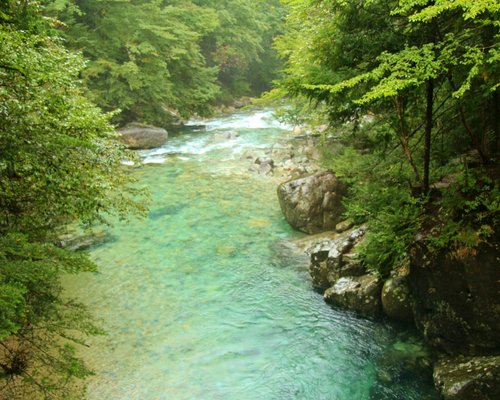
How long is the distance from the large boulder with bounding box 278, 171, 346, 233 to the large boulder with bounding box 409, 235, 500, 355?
185 inches

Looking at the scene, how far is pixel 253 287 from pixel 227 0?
1086 inches

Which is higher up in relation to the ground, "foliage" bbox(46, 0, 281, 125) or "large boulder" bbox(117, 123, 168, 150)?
"foliage" bbox(46, 0, 281, 125)

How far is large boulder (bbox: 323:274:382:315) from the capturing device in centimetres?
768

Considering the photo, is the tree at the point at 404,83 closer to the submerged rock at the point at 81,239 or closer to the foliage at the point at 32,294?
the foliage at the point at 32,294

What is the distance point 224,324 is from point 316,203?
475 cm

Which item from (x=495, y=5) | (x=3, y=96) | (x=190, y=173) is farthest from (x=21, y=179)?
(x=190, y=173)

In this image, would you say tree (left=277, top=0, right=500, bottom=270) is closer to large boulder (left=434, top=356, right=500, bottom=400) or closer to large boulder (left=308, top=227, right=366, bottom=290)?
large boulder (left=308, top=227, right=366, bottom=290)

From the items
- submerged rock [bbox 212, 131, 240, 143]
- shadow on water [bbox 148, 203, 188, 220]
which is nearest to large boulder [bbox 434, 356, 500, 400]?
shadow on water [bbox 148, 203, 188, 220]

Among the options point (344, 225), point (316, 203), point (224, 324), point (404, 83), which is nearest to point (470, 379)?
point (404, 83)

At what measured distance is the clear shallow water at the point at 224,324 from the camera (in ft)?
21.0

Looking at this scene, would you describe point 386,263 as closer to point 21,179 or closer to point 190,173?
point 21,179

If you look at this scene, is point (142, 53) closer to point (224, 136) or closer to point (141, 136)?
point (141, 136)

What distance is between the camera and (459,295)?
5996mm

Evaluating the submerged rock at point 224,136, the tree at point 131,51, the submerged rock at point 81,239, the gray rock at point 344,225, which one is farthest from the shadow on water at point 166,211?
the submerged rock at point 224,136
